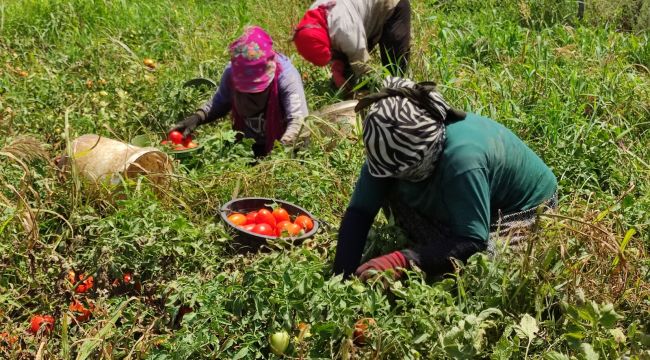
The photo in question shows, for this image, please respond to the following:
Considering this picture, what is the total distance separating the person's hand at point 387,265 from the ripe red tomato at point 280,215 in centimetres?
82

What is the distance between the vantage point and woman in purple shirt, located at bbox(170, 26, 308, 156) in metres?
4.42

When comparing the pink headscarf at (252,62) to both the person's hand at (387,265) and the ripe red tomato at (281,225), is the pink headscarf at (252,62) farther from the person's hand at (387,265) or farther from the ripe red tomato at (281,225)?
the person's hand at (387,265)

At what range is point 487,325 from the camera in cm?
249

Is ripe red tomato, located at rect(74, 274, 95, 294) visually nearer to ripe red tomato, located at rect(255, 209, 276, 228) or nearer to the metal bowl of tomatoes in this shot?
the metal bowl of tomatoes

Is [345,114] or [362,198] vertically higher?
[362,198]

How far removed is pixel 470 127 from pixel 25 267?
194 centimetres

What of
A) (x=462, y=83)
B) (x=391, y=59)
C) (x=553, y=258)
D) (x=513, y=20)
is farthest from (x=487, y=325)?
(x=513, y=20)

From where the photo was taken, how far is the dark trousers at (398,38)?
5.56 m

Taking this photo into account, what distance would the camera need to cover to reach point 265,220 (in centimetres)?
355

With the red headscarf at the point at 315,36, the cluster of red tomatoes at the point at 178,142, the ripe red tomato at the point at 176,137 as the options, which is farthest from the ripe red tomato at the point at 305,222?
the red headscarf at the point at 315,36

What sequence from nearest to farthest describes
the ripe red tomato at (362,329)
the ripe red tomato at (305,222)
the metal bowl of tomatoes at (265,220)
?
the ripe red tomato at (362,329) → the metal bowl of tomatoes at (265,220) → the ripe red tomato at (305,222)

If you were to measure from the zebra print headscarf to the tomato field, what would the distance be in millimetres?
378

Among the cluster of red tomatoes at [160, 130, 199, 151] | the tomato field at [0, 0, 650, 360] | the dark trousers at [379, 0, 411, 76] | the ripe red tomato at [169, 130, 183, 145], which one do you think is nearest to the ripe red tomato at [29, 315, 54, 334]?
the tomato field at [0, 0, 650, 360]

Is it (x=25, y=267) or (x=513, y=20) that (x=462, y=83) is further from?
(x=25, y=267)
